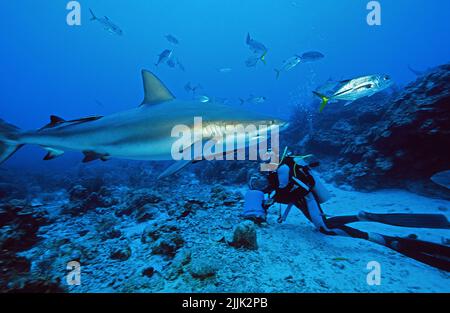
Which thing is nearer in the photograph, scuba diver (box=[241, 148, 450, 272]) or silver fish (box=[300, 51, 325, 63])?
scuba diver (box=[241, 148, 450, 272])

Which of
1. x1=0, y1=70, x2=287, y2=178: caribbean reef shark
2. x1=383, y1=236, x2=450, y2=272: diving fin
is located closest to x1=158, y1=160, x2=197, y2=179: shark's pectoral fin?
x1=0, y1=70, x2=287, y2=178: caribbean reef shark

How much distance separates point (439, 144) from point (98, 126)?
7831 millimetres

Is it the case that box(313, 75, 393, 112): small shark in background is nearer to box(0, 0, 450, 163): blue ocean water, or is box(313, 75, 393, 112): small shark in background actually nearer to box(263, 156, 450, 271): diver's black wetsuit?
box(263, 156, 450, 271): diver's black wetsuit

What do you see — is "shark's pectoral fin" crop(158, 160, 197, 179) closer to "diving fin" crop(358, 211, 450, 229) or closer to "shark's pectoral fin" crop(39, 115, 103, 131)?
"shark's pectoral fin" crop(39, 115, 103, 131)

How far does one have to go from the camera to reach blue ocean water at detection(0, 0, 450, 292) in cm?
9931

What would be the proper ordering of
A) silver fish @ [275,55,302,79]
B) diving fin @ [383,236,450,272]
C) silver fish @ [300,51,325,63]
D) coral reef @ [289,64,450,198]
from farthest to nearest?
1. silver fish @ [300,51,325,63]
2. silver fish @ [275,55,302,79]
3. coral reef @ [289,64,450,198]
4. diving fin @ [383,236,450,272]

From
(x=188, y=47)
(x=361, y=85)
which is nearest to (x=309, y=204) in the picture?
(x=361, y=85)

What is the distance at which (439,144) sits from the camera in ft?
18.0

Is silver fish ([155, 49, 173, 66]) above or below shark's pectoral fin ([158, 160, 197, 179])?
above

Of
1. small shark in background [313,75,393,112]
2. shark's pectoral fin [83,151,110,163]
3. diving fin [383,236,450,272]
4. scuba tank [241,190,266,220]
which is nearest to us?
diving fin [383,236,450,272]

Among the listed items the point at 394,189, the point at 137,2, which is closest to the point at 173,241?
the point at 394,189

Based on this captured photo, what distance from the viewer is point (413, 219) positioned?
407cm

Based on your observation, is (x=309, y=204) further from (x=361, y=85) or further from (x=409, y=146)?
(x=409, y=146)

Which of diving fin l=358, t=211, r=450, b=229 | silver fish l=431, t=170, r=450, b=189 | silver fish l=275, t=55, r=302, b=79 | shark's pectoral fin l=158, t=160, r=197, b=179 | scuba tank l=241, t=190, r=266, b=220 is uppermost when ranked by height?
silver fish l=275, t=55, r=302, b=79
